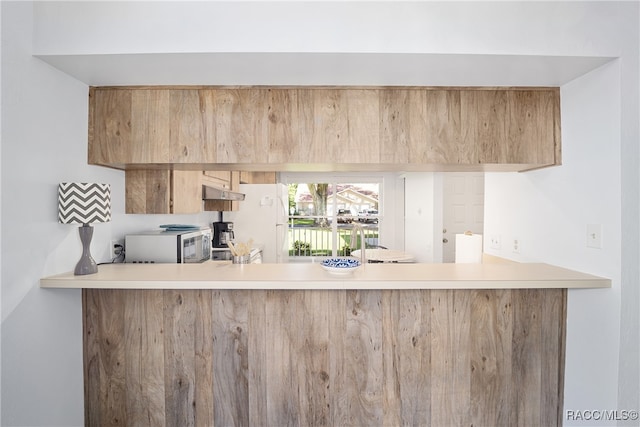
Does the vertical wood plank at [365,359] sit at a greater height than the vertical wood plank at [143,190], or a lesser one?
lesser

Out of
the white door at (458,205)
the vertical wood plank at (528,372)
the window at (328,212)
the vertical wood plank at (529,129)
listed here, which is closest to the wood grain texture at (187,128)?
the vertical wood plank at (529,129)

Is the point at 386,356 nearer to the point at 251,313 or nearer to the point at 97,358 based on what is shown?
the point at 251,313

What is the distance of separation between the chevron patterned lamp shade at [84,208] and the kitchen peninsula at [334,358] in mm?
223

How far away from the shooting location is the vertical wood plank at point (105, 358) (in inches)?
71.1

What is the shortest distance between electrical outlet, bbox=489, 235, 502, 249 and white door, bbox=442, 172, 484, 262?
2220 mm

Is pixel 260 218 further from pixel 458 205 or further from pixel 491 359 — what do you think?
pixel 491 359

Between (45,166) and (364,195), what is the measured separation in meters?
4.73

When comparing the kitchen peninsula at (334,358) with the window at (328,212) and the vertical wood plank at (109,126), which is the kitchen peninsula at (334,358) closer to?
the vertical wood plank at (109,126)

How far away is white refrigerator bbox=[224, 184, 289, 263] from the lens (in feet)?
14.2

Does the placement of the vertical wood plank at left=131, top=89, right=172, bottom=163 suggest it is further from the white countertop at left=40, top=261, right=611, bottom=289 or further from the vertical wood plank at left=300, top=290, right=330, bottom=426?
the vertical wood plank at left=300, top=290, right=330, bottom=426

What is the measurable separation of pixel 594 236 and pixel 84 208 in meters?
2.49

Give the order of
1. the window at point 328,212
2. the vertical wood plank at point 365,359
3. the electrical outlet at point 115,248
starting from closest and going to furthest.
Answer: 1. the vertical wood plank at point 365,359
2. the electrical outlet at point 115,248
3. the window at point 328,212

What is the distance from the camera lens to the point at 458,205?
Answer: 4.77 meters

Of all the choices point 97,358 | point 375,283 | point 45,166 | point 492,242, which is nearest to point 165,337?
point 97,358
